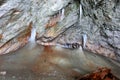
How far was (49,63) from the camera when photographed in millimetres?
4469

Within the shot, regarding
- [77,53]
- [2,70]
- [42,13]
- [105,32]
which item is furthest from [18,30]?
[105,32]

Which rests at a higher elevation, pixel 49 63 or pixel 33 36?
pixel 33 36

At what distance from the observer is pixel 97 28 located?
16.3ft

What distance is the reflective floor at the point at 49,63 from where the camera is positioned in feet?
13.4

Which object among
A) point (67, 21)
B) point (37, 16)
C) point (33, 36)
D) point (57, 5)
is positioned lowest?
point (33, 36)

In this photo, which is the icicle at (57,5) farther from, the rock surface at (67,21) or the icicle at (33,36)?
the icicle at (33,36)

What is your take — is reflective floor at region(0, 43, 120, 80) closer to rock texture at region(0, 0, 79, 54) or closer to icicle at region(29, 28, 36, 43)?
icicle at region(29, 28, 36, 43)

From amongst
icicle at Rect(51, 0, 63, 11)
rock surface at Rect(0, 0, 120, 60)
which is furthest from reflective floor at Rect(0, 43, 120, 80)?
icicle at Rect(51, 0, 63, 11)

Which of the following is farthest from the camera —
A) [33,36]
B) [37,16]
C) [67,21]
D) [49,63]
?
[67,21]

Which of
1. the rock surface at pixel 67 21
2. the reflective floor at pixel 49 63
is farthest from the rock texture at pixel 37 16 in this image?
the reflective floor at pixel 49 63

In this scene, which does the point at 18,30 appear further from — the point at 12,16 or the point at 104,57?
the point at 104,57

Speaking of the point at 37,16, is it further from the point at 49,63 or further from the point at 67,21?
the point at 49,63

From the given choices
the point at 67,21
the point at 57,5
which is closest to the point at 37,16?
the point at 57,5

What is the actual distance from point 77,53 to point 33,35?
3.11ft
